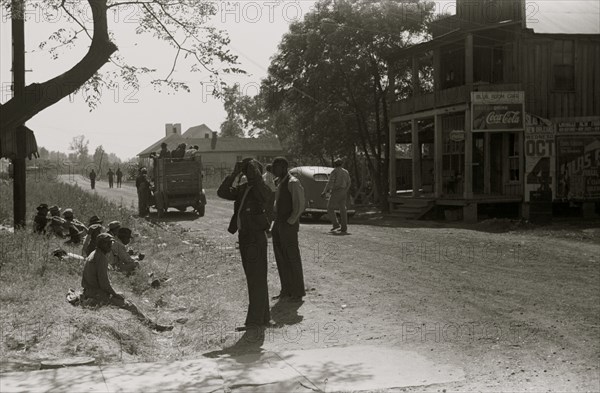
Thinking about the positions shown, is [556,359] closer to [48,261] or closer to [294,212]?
[294,212]

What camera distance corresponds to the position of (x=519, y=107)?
2347 cm

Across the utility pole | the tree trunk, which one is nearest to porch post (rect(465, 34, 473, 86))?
the utility pole

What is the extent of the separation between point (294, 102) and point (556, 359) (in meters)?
25.4

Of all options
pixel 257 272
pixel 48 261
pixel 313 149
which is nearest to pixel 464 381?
pixel 257 272

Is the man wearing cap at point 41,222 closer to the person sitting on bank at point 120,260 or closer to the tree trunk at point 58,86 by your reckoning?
the person sitting on bank at point 120,260

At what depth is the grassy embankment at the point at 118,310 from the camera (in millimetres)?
7715

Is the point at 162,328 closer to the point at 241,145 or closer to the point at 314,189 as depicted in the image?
the point at 314,189

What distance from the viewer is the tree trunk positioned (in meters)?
8.52

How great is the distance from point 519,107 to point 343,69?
337 inches

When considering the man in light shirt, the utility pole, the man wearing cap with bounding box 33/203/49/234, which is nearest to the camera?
the man in light shirt

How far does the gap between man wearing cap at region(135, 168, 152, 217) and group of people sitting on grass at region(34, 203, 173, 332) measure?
6.63 m

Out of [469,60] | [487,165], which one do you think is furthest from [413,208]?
[469,60]

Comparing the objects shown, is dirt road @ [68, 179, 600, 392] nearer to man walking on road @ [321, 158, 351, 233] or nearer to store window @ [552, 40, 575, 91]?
man walking on road @ [321, 158, 351, 233]

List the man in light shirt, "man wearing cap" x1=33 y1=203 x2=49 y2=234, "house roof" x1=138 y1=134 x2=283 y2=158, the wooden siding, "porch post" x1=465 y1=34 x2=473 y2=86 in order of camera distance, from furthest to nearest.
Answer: "house roof" x1=138 y1=134 x2=283 y2=158
the wooden siding
"porch post" x1=465 y1=34 x2=473 y2=86
"man wearing cap" x1=33 y1=203 x2=49 y2=234
the man in light shirt
